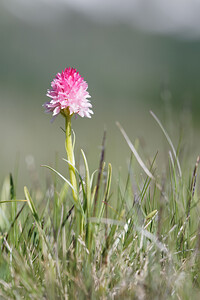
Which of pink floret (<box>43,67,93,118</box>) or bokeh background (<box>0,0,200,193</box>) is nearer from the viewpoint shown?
pink floret (<box>43,67,93,118</box>)

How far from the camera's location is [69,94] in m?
1.66

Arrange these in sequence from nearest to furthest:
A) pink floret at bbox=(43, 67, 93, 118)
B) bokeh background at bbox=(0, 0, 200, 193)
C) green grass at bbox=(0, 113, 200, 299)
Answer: green grass at bbox=(0, 113, 200, 299) < pink floret at bbox=(43, 67, 93, 118) < bokeh background at bbox=(0, 0, 200, 193)

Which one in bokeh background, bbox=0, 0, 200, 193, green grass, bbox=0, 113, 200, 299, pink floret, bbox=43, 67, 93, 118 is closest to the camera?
green grass, bbox=0, 113, 200, 299

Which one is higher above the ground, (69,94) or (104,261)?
(69,94)

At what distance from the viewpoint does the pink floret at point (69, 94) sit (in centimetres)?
166

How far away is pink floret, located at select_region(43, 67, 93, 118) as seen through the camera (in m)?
1.66

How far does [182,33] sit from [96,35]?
22624 mm

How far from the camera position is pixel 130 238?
1651 millimetres

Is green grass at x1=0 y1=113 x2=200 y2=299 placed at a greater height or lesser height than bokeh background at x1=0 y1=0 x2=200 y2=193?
lesser

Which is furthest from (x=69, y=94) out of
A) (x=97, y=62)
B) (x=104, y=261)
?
(x=97, y=62)

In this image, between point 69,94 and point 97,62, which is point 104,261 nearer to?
point 69,94

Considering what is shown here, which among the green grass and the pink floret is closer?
the green grass

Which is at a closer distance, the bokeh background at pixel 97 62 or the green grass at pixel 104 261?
the green grass at pixel 104 261

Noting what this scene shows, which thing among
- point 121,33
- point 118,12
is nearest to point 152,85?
point 121,33
